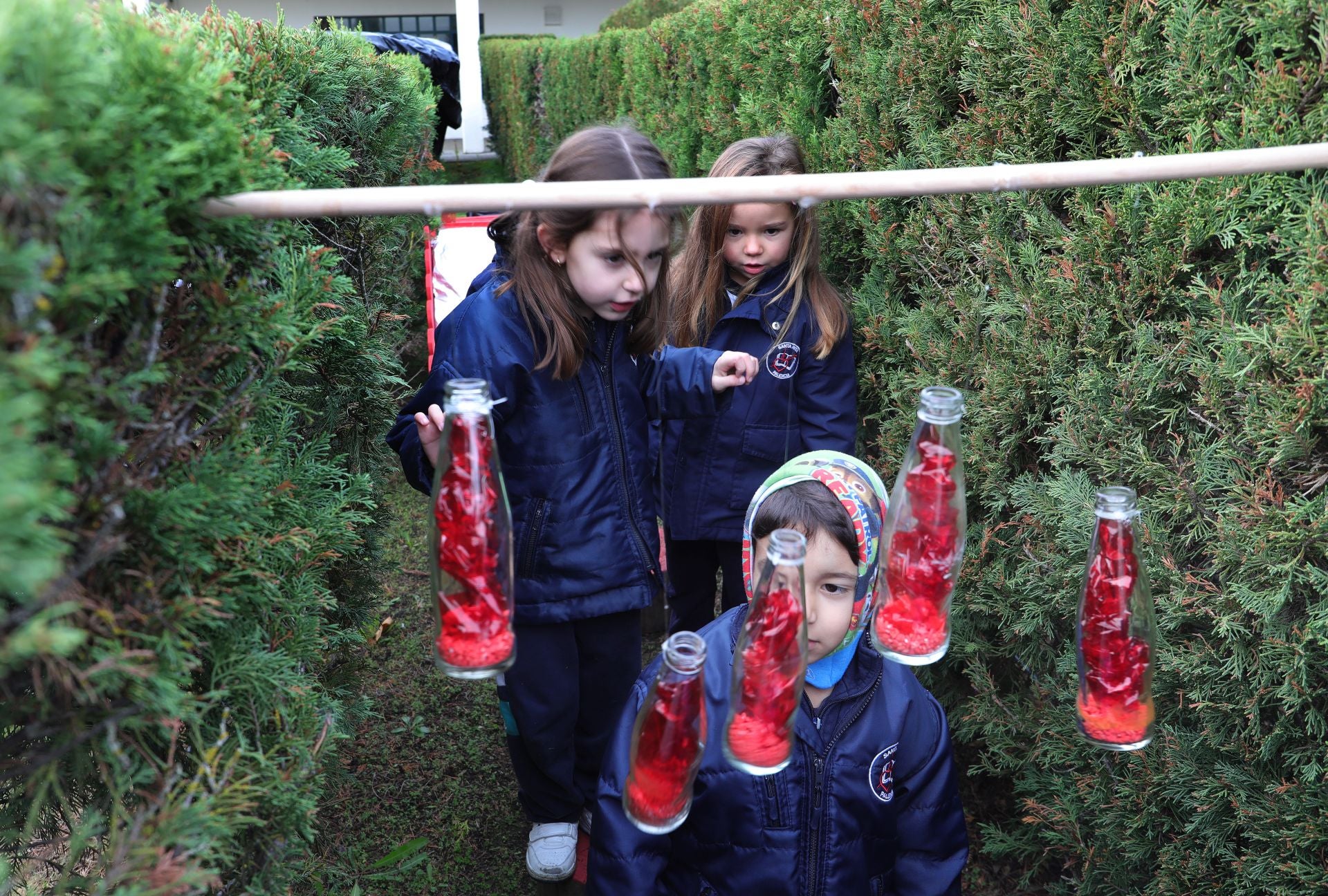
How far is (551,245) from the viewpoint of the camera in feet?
7.88

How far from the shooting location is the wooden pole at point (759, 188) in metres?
1.49

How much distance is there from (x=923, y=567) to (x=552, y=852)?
1.82 meters

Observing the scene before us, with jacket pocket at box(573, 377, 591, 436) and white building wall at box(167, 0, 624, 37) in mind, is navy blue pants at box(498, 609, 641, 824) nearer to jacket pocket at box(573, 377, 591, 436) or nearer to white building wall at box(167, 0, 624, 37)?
jacket pocket at box(573, 377, 591, 436)

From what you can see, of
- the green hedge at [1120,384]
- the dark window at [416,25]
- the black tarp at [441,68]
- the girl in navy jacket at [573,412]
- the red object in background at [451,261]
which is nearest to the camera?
the green hedge at [1120,384]

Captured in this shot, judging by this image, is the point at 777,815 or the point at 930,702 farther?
the point at 930,702

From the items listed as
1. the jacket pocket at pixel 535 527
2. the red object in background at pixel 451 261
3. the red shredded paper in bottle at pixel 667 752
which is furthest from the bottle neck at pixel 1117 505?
the red object in background at pixel 451 261

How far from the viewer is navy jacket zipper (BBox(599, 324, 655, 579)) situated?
8.43ft

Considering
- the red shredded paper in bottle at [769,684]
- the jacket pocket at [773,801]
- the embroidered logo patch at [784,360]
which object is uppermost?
the embroidered logo patch at [784,360]

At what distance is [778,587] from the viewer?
1.53 metres

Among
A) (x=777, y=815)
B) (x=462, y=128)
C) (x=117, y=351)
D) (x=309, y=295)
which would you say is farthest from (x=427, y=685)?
(x=462, y=128)

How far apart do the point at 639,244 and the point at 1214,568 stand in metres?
1.41

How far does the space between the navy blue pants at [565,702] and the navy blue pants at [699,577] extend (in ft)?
2.07

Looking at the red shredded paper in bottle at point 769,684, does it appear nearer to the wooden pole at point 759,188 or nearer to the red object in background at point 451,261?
the wooden pole at point 759,188

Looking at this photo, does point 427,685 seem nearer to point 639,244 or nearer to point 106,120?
point 639,244
